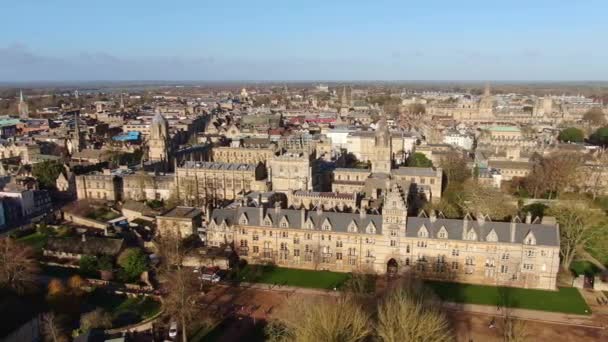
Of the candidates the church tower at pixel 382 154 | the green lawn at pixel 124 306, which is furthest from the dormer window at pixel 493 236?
the green lawn at pixel 124 306

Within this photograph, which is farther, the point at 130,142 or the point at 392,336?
the point at 130,142

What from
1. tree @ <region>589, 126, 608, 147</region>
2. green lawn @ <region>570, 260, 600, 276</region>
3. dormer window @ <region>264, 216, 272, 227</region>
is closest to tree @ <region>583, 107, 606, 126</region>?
tree @ <region>589, 126, 608, 147</region>

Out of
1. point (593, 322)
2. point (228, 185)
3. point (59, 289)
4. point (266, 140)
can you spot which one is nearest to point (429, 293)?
point (593, 322)

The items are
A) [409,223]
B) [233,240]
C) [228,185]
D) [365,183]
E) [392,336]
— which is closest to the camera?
[392,336]

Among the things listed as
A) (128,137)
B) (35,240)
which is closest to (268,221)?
(35,240)

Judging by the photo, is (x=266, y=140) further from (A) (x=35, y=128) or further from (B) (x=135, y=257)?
(A) (x=35, y=128)

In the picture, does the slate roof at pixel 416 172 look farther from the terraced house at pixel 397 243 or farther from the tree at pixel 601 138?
the tree at pixel 601 138
